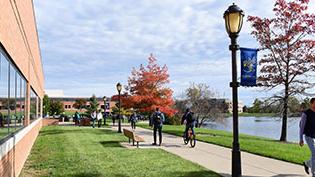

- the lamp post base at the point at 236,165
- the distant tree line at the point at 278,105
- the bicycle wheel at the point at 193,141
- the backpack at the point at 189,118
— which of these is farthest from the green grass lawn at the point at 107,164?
the distant tree line at the point at 278,105

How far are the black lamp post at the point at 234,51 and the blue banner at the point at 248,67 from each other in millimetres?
854

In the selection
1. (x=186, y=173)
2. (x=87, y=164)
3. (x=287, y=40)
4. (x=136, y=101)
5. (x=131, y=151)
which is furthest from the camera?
(x=136, y=101)

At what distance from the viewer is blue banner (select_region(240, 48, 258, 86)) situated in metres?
8.40

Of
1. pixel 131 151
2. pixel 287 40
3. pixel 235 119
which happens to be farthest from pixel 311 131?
pixel 287 40

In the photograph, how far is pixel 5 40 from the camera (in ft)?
22.6

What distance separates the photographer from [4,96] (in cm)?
784

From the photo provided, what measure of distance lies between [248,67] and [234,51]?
108 cm

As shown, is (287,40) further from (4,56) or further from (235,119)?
(4,56)

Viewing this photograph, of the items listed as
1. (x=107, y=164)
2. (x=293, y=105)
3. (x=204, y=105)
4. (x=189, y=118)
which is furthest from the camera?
(x=204, y=105)

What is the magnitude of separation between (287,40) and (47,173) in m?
20.7

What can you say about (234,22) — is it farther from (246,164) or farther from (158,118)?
(158,118)

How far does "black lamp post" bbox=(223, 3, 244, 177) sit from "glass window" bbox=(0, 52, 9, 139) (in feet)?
14.1

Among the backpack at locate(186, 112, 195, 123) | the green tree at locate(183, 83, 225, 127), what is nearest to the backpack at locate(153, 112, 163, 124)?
the backpack at locate(186, 112, 195, 123)

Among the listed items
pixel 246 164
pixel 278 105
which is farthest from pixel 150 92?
pixel 246 164
